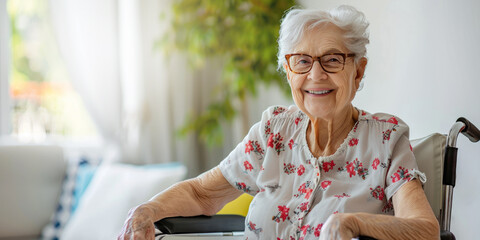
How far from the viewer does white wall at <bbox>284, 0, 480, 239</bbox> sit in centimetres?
168

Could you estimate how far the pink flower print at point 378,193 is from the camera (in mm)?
1517

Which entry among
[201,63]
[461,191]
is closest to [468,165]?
[461,191]

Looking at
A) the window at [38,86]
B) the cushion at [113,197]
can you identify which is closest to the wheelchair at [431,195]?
the cushion at [113,197]

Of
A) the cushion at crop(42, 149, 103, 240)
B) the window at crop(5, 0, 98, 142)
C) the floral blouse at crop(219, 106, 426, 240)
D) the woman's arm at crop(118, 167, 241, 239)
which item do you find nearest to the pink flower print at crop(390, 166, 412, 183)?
the floral blouse at crop(219, 106, 426, 240)

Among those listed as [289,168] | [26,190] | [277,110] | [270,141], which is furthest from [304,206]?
[26,190]

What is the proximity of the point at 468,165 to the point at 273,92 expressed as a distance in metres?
1.86

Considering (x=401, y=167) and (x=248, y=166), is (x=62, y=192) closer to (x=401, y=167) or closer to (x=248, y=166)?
(x=248, y=166)

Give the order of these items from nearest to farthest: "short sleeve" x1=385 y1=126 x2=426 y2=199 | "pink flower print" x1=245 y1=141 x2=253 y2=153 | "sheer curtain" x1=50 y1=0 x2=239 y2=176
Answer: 1. "short sleeve" x1=385 y1=126 x2=426 y2=199
2. "pink flower print" x1=245 y1=141 x2=253 y2=153
3. "sheer curtain" x1=50 y1=0 x2=239 y2=176

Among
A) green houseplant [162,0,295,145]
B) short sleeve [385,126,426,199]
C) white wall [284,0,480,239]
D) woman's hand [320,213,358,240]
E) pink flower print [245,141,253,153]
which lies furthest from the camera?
green houseplant [162,0,295,145]

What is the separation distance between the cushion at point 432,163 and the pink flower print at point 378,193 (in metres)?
0.18

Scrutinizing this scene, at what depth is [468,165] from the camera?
68.0 inches

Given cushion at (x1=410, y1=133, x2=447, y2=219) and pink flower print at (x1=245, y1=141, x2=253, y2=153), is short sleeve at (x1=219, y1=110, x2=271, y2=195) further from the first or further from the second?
cushion at (x1=410, y1=133, x2=447, y2=219)

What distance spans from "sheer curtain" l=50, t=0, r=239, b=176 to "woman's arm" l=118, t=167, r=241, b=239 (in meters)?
1.82

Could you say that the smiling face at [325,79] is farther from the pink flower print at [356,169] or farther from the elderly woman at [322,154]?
the pink flower print at [356,169]
